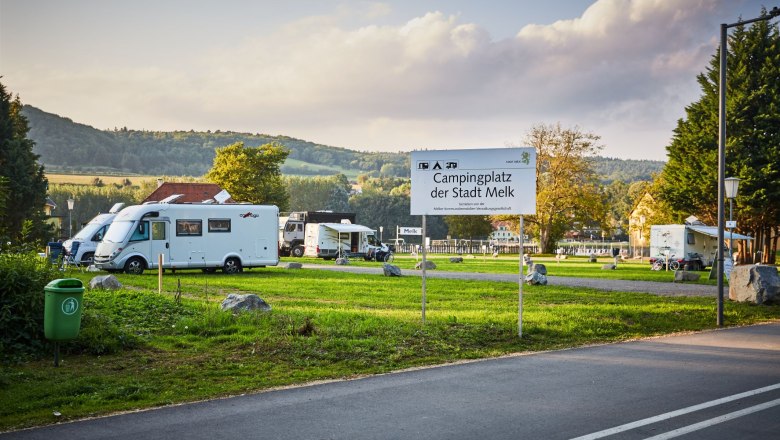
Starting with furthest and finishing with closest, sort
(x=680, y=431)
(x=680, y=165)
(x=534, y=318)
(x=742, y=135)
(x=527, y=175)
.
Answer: (x=680, y=165), (x=742, y=135), (x=534, y=318), (x=527, y=175), (x=680, y=431)

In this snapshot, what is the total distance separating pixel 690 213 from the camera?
48062mm

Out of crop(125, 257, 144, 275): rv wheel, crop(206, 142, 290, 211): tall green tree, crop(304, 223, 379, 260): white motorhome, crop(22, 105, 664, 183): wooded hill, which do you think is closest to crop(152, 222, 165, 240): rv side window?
crop(125, 257, 144, 275): rv wheel

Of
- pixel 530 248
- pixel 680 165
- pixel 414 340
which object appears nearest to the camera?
pixel 414 340

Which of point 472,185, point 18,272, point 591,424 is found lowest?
point 591,424

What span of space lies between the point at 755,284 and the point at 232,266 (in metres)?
18.9

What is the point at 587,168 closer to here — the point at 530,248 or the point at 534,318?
the point at 530,248

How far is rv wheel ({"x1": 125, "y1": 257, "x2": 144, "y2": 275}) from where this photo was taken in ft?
88.0

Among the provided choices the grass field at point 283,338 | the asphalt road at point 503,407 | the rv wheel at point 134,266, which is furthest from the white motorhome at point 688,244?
the asphalt road at point 503,407

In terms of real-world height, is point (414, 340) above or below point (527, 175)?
below

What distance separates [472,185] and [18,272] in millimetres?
7378

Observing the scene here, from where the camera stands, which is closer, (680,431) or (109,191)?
(680,431)

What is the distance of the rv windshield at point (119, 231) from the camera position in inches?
1055

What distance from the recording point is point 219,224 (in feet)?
92.8

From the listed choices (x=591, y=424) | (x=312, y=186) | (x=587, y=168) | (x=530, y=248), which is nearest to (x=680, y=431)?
(x=591, y=424)
